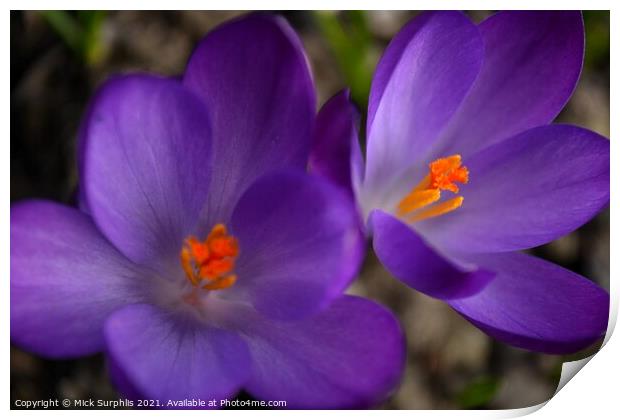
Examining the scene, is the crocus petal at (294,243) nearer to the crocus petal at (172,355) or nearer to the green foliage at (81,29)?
the crocus petal at (172,355)

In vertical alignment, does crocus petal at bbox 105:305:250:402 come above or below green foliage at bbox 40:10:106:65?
below

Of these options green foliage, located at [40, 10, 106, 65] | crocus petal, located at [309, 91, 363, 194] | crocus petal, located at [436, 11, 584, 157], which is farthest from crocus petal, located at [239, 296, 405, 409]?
green foliage, located at [40, 10, 106, 65]

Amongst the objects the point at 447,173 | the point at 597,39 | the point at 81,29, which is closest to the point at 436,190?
the point at 447,173

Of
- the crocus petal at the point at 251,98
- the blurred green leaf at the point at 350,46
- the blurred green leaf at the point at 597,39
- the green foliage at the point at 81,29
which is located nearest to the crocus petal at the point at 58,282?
the crocus petal at the point at 251,98

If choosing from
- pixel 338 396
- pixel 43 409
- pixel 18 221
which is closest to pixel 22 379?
pixel 43 409

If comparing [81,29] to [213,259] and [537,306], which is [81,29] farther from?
[537,306]

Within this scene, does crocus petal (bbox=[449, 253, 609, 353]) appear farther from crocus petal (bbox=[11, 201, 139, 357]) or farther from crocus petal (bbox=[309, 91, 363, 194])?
crocus petal (bbox=[11, 201, 139, 357])
